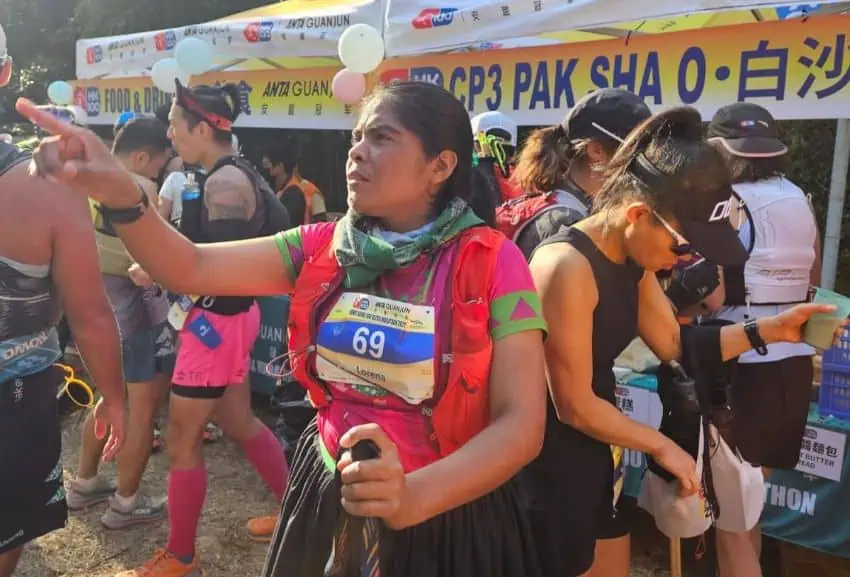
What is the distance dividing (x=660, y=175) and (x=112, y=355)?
1.60m

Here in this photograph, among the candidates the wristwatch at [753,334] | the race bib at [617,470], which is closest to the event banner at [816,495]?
the wristwatch at [753,334]

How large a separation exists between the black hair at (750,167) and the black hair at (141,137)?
2738 mm

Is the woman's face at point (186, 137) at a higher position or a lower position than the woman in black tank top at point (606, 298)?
higher

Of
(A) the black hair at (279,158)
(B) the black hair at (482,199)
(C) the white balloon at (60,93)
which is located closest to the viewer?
(B) the black hair at (482,199)

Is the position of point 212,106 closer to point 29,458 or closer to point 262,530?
point 29,458

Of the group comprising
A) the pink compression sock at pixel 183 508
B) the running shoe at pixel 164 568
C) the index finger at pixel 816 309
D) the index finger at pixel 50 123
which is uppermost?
the index finger at pixel 50 123

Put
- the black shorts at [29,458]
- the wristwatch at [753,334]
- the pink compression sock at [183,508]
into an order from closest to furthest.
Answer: the black shorts at [29,458], the wristwatch at [753,334], the pink compression sock at [183,508]

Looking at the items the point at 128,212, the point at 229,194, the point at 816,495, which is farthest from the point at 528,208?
the point at 816,495

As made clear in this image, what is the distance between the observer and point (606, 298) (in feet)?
6.21

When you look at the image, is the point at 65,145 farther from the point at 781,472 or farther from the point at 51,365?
the point at 781,472

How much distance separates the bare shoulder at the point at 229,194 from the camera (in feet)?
9.87

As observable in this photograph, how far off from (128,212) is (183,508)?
2.02 metres

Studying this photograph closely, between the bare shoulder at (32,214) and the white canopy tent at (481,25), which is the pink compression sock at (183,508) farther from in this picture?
the white canopy tent at (481,25)

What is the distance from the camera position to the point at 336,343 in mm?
1510
